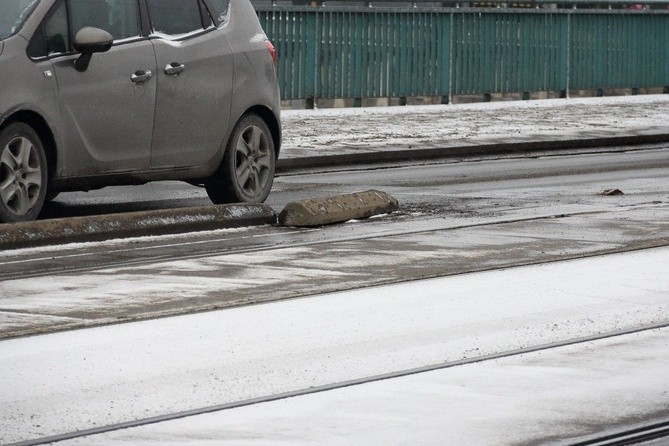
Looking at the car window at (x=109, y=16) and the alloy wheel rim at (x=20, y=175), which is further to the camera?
the car window at (x=109, y=16)

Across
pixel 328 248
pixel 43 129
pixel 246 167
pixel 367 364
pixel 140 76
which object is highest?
pixel 140 76

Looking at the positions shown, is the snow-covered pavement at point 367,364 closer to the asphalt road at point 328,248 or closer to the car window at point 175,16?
the asphalt road at point 328,248

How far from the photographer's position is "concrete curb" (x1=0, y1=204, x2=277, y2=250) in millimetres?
11508

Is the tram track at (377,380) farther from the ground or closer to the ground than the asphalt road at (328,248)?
farther from the ground

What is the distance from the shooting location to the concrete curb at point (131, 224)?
1151cm

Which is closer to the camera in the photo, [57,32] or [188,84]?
[57,32]

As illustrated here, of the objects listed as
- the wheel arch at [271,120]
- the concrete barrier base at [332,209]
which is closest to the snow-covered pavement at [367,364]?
the concrete barrier base at [332,209]

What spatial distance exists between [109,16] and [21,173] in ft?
4.81

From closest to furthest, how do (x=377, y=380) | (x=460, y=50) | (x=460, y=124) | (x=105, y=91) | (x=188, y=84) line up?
(x=377, y=380), (x=105, y=91), (x=188, y=84), (x=460, y=124), (x=460, y=50)

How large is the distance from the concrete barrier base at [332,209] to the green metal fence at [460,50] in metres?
12.1

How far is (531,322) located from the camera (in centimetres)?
878

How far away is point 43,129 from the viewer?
12.0 metres

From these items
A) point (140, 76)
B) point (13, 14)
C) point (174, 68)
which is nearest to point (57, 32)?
point (13, 14)

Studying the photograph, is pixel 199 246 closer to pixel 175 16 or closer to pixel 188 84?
pixel 188 84
